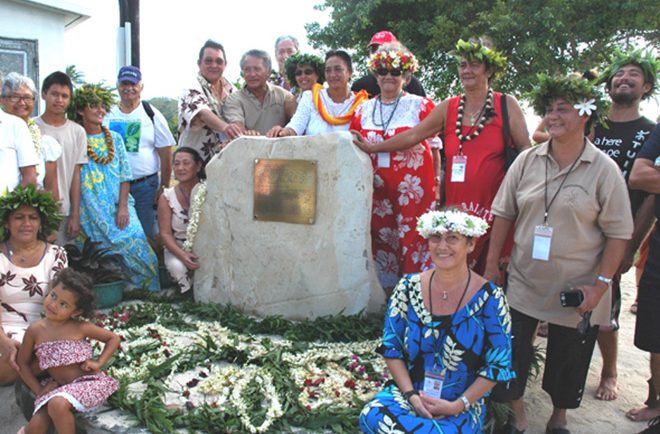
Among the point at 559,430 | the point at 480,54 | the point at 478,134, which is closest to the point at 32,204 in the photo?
the point at 478,134

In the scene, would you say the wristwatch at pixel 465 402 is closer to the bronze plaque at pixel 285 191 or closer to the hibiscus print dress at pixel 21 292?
the bronze plaque at pixel 285 191

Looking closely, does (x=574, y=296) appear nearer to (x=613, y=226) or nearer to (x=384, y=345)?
(x=613, y=226)

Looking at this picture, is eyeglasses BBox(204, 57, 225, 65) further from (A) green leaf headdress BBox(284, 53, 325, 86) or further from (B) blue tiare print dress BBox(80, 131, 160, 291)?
(B) blue tiare print dress BBox(80, 131, 160, 291)

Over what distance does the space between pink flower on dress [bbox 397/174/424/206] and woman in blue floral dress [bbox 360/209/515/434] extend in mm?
1592

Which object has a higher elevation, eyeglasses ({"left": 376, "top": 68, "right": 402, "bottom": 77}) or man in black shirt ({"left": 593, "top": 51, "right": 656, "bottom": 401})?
eyeglasses ({"left": 376, "top": 68, "right": 402, "bottom": 77})

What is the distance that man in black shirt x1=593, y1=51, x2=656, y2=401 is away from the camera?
3.74 meters

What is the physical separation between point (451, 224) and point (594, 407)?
6.59 feet

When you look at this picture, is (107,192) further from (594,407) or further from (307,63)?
(594,407)

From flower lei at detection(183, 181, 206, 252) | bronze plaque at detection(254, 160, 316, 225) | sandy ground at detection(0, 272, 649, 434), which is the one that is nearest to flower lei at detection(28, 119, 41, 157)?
flower lei at detection(183, 181, 206, 252)

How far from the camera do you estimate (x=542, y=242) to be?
10.3 feet

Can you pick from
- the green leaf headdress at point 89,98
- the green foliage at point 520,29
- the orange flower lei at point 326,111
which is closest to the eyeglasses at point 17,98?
the green leaf headdress at point 89,98

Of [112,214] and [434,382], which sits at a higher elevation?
[112,214]

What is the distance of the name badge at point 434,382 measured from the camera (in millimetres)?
2732

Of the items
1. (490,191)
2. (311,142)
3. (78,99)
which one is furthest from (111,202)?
(490,191)
